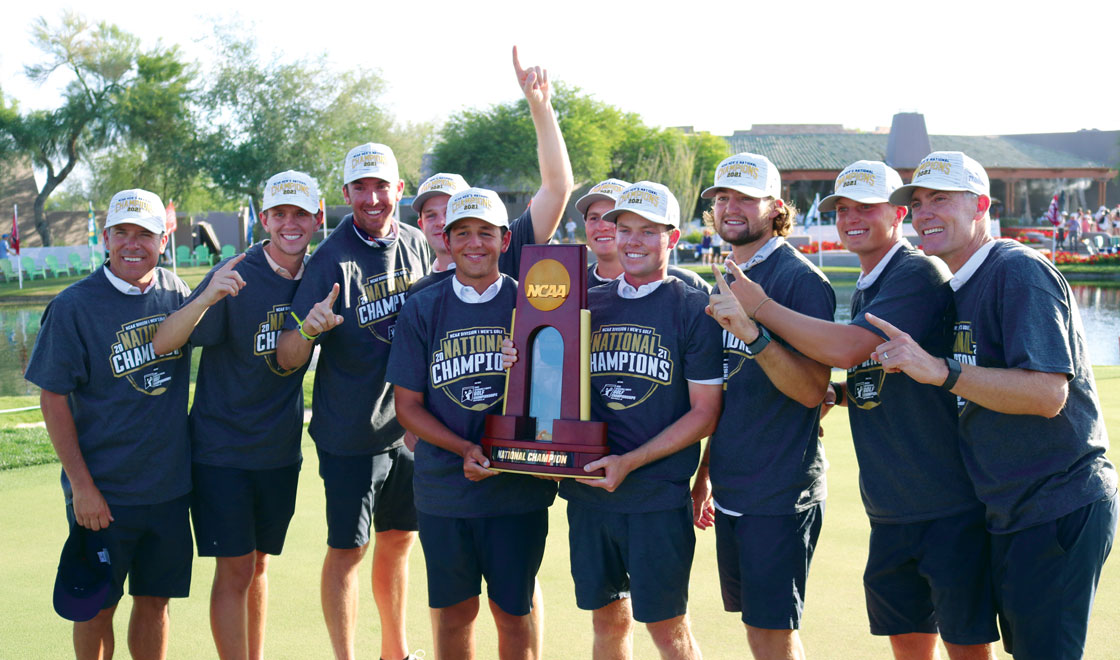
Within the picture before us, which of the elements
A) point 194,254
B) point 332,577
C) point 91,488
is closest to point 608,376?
point 332,577

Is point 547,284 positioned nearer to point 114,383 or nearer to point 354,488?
point 354,488

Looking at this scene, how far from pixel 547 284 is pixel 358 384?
1.32 meters

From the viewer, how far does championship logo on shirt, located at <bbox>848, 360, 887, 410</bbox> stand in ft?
11.9

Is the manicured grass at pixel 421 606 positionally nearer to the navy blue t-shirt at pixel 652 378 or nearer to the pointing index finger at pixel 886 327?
the navy blue t-shirt at pixel 652 378

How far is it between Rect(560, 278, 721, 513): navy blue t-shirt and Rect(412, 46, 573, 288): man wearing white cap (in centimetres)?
77

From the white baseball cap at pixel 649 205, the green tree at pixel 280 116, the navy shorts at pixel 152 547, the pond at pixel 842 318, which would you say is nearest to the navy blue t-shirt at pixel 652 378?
the white baseball cap at pixel 649 205

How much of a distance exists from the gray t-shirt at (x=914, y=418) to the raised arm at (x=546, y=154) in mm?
1574

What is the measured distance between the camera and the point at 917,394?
355 cm

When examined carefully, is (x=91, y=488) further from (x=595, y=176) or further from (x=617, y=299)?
(x=595, y=176)

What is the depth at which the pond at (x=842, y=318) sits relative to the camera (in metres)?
16.3

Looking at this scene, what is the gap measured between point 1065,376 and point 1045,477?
1.21 feet

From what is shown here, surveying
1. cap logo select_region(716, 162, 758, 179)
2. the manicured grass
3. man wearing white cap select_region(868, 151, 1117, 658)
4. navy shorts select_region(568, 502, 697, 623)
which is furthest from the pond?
man wearing white cap select_region(868, 151, 1117, 658)

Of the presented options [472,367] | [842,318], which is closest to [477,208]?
[472,367]

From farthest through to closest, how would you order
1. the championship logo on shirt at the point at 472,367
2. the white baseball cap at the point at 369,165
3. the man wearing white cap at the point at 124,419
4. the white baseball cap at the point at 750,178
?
1. the white baseball cap at the point at 369,165
2. the man wearing white cap at the point at 124,419
3. the championship logo on shirt at the point at 472,367
4. the white baseball cap at the point at 750,178
